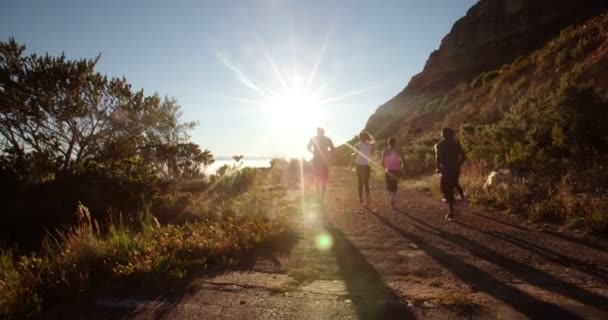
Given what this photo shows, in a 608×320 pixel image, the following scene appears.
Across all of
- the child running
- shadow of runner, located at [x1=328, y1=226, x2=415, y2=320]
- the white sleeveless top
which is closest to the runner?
the white sleeveless top

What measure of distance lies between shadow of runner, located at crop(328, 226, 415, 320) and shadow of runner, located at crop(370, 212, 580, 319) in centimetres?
88

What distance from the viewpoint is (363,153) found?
337 inches

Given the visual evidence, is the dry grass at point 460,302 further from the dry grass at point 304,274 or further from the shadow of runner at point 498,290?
the dry grass at point 304,274

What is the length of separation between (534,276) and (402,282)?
1371mm

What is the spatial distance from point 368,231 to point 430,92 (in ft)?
165

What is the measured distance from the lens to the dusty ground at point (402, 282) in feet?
9.80

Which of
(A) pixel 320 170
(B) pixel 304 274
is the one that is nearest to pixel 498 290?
(B) pixel 304 274

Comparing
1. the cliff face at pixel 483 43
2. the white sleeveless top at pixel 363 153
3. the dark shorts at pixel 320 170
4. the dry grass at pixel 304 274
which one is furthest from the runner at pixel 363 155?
the cliff face at pixel 483 43

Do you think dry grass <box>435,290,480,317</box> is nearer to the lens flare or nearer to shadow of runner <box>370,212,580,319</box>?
shadow of runner <box>370,212,580,319</box>

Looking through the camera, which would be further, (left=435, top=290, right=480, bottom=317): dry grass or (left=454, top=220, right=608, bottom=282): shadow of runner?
(left=454, top=220, right=608, bottom=282): shadow of runner

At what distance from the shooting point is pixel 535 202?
675 centimetres

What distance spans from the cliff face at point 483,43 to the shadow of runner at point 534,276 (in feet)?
122

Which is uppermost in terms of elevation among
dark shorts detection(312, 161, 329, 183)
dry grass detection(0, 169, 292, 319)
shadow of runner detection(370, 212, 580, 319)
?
dark shorts detection(312, 161, 329, 183)

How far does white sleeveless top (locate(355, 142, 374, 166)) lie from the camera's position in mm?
8555
